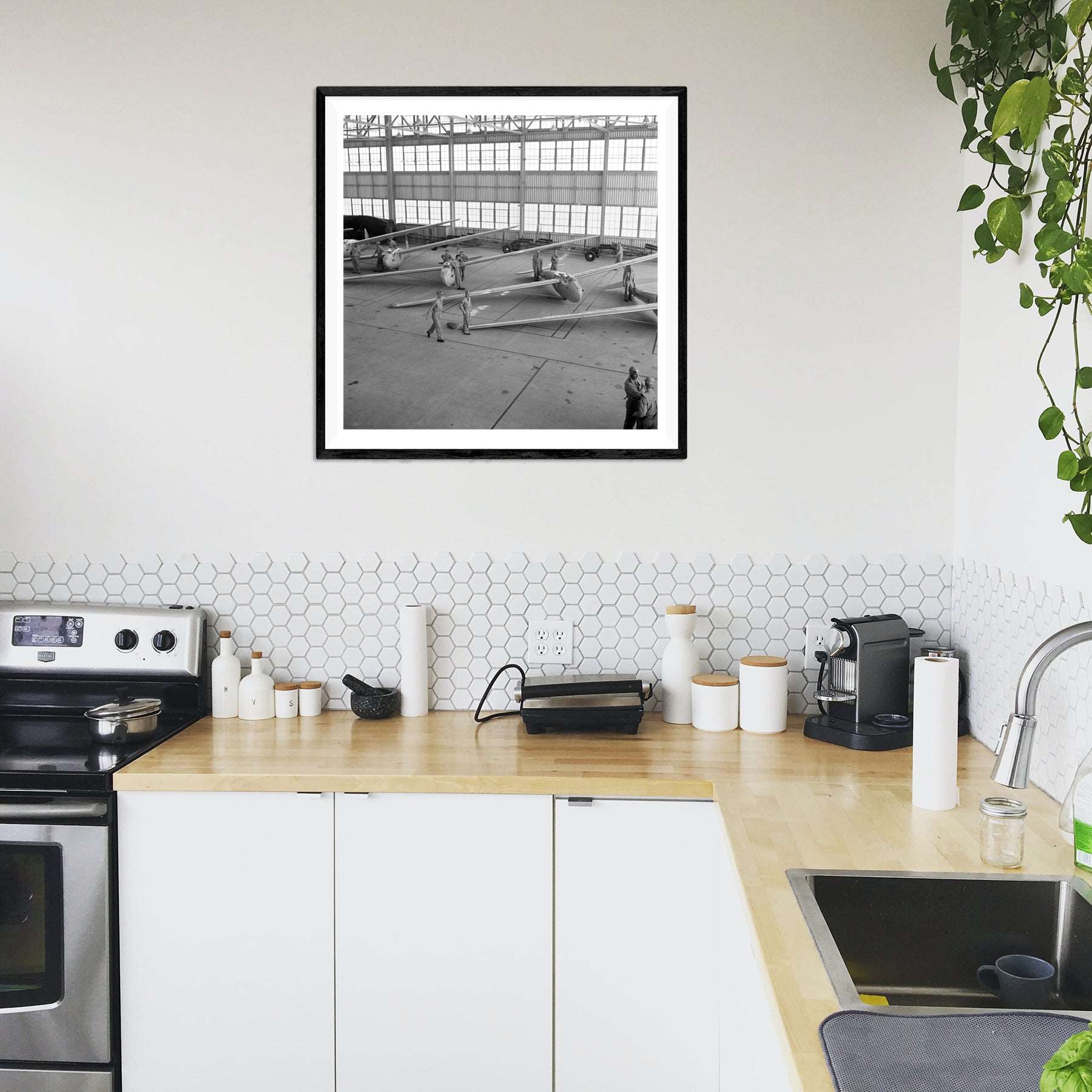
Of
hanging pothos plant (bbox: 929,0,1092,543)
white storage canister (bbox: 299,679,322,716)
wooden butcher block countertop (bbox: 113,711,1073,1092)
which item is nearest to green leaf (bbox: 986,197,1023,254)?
hanging pothos plant (bbox: 929,0,1092,543)

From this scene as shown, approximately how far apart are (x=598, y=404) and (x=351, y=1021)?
1.54 metres

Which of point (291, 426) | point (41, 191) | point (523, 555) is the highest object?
point (41, 191)

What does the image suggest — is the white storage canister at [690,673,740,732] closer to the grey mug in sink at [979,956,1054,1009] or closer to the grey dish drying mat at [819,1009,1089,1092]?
the grey mug in sink at [979,956,1054,1009]

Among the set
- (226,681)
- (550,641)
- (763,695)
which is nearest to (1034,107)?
(763,695)

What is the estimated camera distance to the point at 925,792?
1.92 meters

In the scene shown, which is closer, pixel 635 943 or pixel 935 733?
pixel 935 733

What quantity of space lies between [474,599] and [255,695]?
1.97 ft

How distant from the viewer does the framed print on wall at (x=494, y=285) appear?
103 inches

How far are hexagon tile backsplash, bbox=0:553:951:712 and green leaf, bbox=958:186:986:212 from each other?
33.8 inches

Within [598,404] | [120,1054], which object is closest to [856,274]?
[598,404]

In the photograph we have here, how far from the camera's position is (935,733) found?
1890mm

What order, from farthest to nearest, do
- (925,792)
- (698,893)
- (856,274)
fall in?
(856,274) < (698,893) < (925,792)

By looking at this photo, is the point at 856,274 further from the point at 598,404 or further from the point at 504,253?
the point at 504,253

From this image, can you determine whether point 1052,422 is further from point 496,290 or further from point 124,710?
point 124,710
